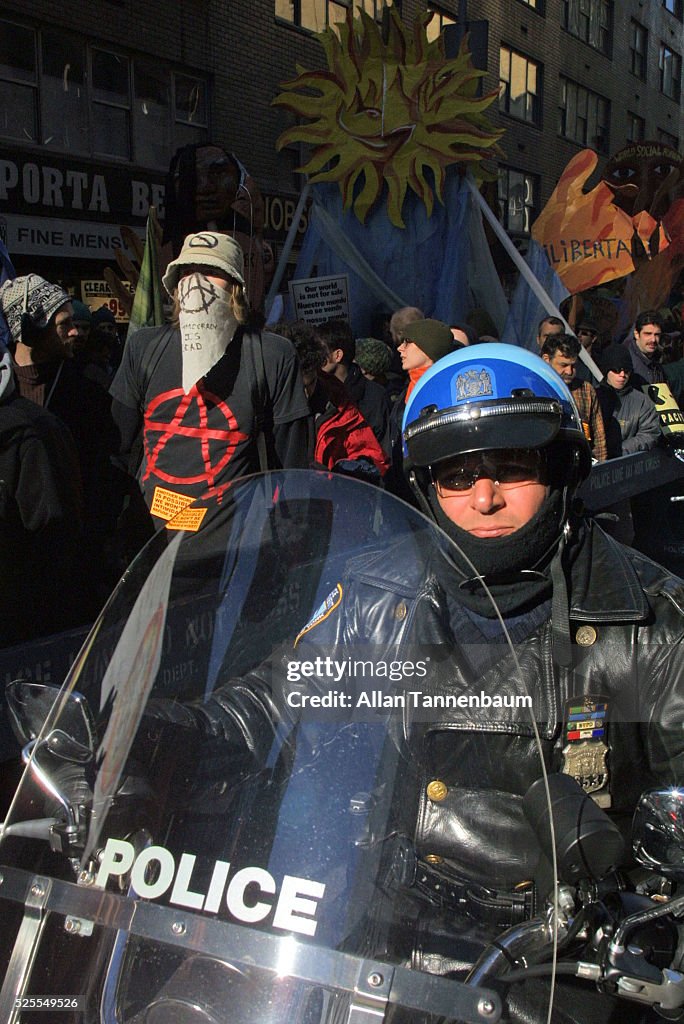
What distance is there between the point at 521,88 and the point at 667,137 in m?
2.90

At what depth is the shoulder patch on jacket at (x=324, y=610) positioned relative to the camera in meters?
1.62

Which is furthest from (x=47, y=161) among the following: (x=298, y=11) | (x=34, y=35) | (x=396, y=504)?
(x=396, y=504)

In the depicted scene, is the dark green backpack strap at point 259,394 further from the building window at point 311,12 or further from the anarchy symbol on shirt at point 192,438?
the building window at point 311,12

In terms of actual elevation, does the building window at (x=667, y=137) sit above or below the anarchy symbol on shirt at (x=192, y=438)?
above

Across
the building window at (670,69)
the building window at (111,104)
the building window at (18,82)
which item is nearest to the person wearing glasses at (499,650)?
the building window at (18,82)

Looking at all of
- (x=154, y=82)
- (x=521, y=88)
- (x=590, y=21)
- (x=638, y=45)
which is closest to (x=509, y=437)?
(x=154, y=82)

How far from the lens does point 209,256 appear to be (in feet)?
12.7

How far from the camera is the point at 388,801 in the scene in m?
1.44

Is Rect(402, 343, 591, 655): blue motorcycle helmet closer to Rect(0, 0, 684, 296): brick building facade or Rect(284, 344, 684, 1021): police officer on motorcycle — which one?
Rect(284, 344, 684, 1021): police officer on motorcycle

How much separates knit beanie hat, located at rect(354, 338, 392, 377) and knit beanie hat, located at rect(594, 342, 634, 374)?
2142mm

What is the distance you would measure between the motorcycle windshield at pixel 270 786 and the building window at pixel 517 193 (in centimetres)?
1729

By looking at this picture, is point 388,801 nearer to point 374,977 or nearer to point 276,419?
point 374,977

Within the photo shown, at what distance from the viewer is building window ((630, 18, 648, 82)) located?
1387 centimetres

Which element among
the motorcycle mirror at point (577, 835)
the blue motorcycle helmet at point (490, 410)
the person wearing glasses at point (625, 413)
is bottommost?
the motorcycle mirror at point (577, 835)
